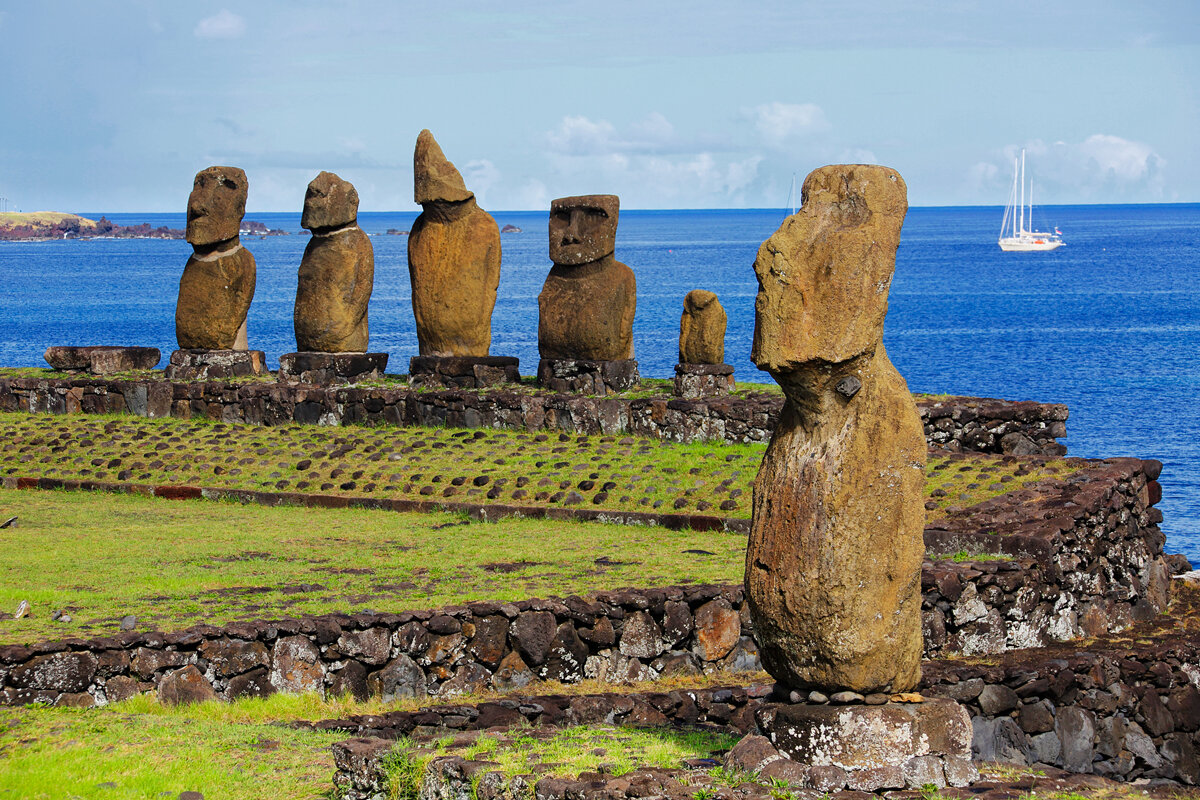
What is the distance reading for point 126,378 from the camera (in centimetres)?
2411

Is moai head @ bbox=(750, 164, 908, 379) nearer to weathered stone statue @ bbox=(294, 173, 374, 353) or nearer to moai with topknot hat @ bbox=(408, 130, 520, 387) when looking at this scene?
moai with topknot hat @ bbox=(408, 130, 520, 387)

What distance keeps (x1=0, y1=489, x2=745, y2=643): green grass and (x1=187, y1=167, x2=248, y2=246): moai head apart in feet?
25.4

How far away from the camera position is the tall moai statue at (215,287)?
965 inches

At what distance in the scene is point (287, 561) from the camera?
1407 centimetres

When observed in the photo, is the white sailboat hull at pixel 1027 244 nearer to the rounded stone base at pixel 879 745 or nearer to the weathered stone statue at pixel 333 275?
the weathered stone statue at pixel 333 275

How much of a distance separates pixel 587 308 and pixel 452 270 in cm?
242

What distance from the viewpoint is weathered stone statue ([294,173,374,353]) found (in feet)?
77.4

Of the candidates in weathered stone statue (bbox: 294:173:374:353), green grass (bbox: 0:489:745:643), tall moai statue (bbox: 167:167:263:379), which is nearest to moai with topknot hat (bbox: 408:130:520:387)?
weathered stone statue (bbox: 294:173:374:353)

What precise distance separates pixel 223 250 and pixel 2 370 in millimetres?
4977

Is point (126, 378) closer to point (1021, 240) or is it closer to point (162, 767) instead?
point (162, 767)

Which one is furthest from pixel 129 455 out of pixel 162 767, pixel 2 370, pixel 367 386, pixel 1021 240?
pixel 1021 240

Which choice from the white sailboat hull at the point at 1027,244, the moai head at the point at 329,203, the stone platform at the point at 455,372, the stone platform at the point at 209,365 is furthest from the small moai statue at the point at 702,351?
the white sailboat hull at the point at 1027,244

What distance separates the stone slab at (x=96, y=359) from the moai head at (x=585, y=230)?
834cm

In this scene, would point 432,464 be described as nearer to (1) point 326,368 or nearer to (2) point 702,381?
(2) point 702,381
